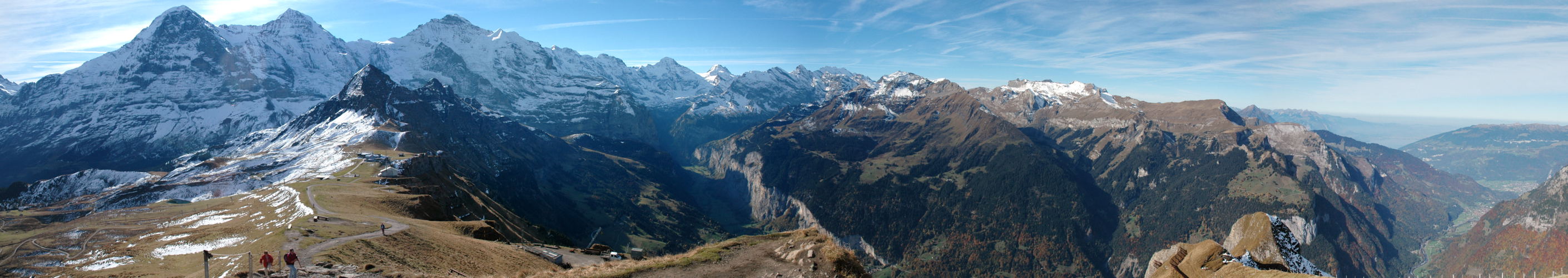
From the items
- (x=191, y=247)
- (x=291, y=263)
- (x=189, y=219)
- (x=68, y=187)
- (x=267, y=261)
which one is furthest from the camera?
(x=68, y=187)

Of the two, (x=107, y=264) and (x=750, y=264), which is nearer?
(x=750, y=264)

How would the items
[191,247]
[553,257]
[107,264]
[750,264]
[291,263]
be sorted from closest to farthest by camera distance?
[291,263] < [750,264] < [553,257] < [107,264] < [191,247]

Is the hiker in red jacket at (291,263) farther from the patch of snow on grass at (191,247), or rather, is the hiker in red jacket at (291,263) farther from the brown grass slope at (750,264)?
the patch of snow on grass at (191,247)

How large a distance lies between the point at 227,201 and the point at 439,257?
8814 cm

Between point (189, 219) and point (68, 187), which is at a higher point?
point (68, 187)

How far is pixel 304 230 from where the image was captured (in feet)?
163

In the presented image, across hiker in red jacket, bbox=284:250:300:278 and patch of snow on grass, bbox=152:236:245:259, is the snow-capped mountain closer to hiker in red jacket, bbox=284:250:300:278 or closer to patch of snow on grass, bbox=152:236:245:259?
patch of snow on grass, bbox=152:236:245:259

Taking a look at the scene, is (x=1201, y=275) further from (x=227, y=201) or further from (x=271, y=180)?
(x=271, y=180)

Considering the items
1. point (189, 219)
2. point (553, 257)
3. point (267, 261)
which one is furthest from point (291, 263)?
point (189, 219)

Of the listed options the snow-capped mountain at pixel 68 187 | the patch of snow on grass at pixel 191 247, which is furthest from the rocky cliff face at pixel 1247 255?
the snow-capped mountain at pixel 68 187

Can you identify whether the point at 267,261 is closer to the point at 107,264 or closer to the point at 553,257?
the point at 553,257

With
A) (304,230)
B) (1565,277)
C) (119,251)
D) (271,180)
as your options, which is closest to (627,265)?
(1565,277)

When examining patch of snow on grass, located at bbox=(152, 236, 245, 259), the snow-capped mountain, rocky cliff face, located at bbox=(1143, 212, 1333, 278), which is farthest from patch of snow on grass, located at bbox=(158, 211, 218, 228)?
rocky cliff face, located at bbox=(1143, 212, 1333, 278)

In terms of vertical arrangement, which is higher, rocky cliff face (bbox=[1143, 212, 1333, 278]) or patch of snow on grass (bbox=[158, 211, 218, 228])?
rocky cliff face (bbox=[1143, 212, 1333, 278])
